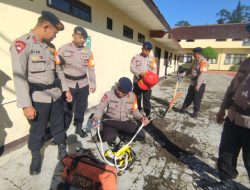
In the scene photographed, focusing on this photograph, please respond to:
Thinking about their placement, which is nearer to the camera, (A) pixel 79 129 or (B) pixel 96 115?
(B) pixel 96 115

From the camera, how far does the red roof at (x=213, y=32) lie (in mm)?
30673

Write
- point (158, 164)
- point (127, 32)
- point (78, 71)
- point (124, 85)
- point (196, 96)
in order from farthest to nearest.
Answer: point (127, 32) < point (196, 96) < point (78, 71) < point (158, 164) < point (124, 85)

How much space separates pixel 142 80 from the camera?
3887 mm

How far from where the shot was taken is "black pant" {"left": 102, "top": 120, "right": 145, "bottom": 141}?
2.74 metres

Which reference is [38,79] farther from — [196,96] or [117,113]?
[196,96]

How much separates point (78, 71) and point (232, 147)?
2.51 meters

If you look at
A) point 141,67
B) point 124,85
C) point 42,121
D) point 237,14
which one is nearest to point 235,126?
point 124,85

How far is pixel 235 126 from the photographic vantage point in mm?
1947

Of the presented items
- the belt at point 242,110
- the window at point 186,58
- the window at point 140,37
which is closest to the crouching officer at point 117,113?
the belt at point 242,110

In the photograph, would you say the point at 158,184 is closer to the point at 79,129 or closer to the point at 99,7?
the point at 79,129

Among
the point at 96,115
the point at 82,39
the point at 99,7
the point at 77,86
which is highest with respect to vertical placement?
the point at 99,7

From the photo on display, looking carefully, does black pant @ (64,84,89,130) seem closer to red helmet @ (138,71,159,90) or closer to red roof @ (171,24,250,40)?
red helmet @ (138,71,159,90)

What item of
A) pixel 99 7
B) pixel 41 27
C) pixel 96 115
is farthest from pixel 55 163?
pixel 99 7

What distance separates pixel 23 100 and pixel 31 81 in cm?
29
